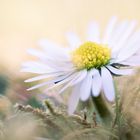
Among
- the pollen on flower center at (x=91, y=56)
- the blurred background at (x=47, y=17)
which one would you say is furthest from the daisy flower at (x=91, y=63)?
the blurred background at (x=47, y=17)

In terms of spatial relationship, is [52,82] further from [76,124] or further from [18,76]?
[18,76]

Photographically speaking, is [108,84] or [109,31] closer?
[108,84]

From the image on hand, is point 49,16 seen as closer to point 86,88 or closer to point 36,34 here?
point 36,34

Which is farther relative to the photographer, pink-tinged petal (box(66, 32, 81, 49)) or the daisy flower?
pink-tinged petal (box(66, 32, 81, 49))

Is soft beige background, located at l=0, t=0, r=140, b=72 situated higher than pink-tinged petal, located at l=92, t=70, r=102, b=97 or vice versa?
soft beige background, located at l=0, t=0, r=140, b=72

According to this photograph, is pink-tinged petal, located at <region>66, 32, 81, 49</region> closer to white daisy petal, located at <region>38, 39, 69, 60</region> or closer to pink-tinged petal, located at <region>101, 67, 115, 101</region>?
white daisy petal, located at <region>38, 39, 69, 60</region>

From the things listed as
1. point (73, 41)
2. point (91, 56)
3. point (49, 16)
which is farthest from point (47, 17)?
point (91, 56)

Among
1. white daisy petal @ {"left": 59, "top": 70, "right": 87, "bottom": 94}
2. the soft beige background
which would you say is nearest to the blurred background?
the soft beige background

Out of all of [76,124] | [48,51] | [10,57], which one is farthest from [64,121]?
[10,57]
